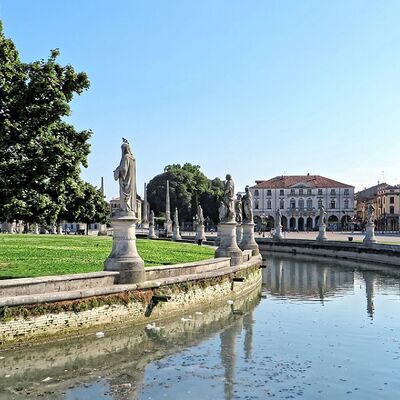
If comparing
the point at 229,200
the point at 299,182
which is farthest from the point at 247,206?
the point at 299,182

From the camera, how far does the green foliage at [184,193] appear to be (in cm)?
10444

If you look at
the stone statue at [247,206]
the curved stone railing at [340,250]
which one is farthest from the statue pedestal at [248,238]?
the curved stone railing at [340,250]

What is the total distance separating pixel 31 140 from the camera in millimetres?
17938

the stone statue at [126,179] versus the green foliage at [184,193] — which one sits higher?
the green foliage at [184,193]

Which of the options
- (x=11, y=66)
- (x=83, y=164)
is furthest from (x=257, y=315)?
(x=11, y=66)

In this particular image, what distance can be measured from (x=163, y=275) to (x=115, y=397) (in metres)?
7.50

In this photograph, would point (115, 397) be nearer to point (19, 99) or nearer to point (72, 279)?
point (72, 279)

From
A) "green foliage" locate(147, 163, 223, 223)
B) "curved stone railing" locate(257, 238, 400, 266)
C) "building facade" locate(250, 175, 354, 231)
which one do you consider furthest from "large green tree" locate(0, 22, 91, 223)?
"building facade" locate(250, 175, 354, 231)

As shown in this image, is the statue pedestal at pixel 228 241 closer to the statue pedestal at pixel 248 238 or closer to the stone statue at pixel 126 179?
the stone statue at pixel 126 179

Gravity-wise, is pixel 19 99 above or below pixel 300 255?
above

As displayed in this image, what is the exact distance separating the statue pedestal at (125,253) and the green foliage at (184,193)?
8826 centimetres

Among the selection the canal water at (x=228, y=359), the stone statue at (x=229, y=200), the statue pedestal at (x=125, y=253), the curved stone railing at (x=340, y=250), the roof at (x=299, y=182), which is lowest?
the canal water at (x=228, y=359)

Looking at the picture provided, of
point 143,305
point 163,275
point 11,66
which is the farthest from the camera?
point 11,66

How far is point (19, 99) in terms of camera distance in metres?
18.1
